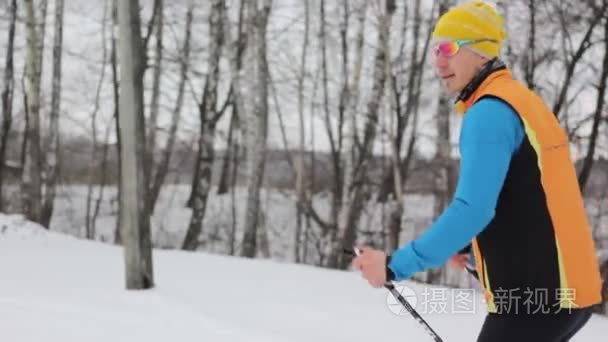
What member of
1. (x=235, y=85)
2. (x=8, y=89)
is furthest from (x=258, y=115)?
(x=8, y=89)

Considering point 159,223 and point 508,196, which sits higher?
point 508,196

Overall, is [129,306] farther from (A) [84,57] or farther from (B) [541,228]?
(A) [84,57]

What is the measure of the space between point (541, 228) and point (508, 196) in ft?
0.39

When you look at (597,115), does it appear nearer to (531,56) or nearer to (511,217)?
(531,56)

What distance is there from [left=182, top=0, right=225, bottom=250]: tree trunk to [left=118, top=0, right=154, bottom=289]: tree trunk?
8555mm

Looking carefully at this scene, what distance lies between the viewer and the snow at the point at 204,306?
4.09 meters

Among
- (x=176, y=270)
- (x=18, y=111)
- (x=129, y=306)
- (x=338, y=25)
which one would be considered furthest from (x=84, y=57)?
(x=129, y=306)

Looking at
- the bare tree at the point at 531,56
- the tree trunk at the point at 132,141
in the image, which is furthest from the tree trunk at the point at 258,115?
the tree trunk at the point at 132,141

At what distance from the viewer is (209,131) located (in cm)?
1464

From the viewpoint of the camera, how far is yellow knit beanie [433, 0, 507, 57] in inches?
73.6

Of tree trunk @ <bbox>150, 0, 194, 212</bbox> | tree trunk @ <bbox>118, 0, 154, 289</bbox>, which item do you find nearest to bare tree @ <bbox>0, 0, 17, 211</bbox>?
tree trunk @ <bbox>150, 0, 194, 212</bbox>

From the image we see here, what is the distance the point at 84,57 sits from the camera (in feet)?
63.6

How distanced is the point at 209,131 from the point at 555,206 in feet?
43.5

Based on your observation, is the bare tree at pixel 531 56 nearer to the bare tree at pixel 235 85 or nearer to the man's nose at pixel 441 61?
the bare tree at pixel 235 85
